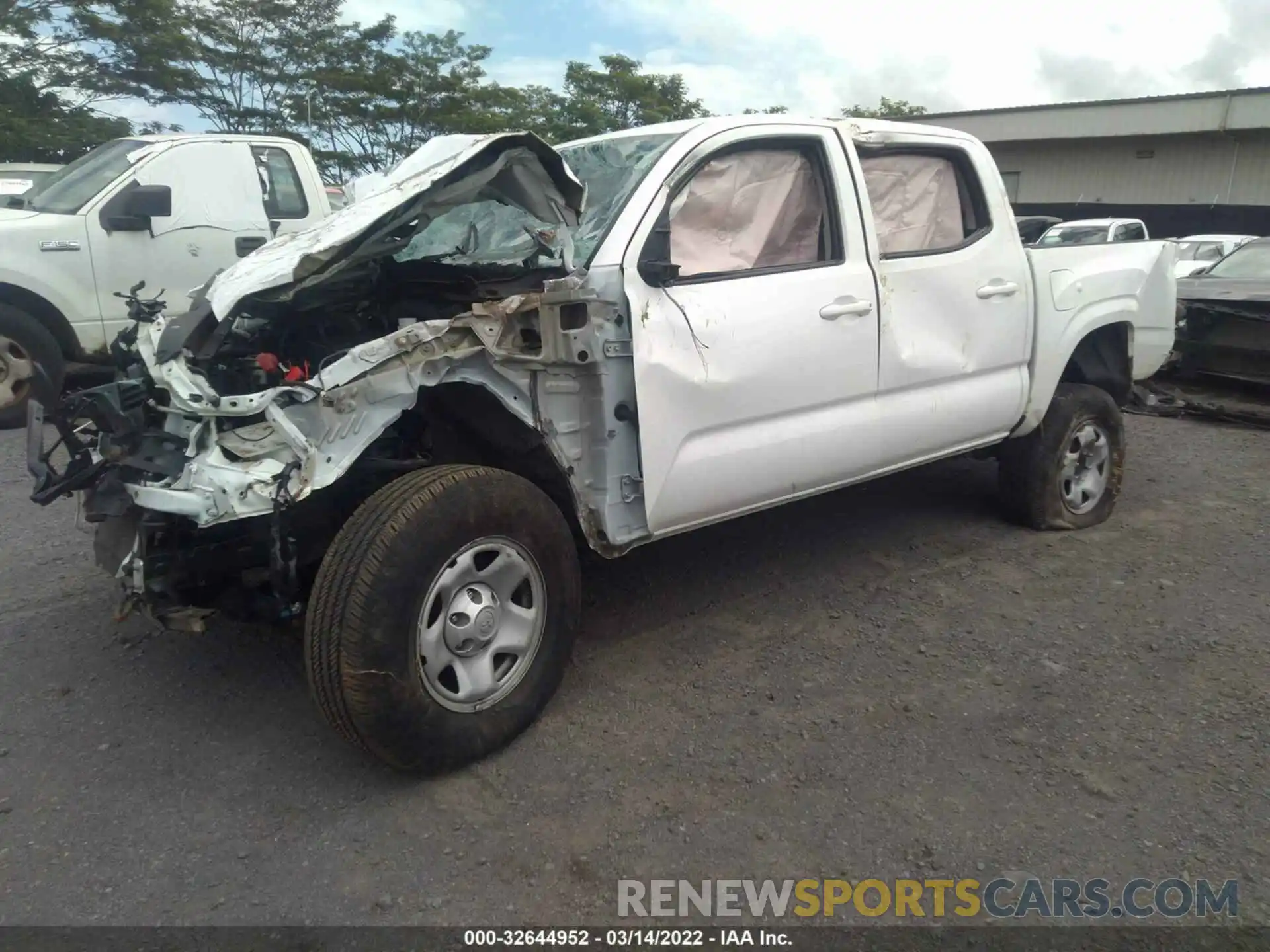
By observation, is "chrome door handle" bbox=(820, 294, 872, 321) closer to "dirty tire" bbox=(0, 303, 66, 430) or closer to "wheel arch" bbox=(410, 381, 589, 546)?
"wheel arch" bbox=(410, 381, 589, 546)

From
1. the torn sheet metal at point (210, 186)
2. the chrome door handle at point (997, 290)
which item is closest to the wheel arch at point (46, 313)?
the torn sheet metal at point (210, 186)

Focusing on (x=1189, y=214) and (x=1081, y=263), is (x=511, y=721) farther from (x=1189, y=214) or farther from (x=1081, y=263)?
(x=1189, y=214)

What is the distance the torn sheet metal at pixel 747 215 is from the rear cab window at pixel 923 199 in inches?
14.0

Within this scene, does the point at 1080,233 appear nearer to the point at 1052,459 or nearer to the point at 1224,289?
the point at 1224,289

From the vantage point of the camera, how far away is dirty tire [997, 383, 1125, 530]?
497 centimetres

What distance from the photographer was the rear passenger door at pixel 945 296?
4.09m

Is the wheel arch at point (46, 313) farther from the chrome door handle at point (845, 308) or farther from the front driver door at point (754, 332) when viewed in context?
the chrome door handle at point (845, 308)

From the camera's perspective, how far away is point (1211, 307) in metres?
8.23

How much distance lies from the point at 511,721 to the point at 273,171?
6191mm

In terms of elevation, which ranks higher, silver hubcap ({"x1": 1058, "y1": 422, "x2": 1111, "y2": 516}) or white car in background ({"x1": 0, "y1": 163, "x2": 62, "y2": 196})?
white car in background ({"x1": 0, "y1": 163, "x2": 62, "y2": 196})

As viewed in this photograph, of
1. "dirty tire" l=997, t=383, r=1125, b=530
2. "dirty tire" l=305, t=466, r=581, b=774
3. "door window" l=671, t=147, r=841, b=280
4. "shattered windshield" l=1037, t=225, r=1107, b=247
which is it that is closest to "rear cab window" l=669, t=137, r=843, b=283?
"door window" l=671, t=147, r=841, b=280

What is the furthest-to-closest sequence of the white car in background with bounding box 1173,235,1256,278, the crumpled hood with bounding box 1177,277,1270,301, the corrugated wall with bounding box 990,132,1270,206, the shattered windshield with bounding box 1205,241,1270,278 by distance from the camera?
1. the corrugated wall with bounding box 990,132,1270,206
2. the white car in background with bounding box 1173,235,1256,278
3. the shattered windshield with bounding box 1205,241,1270,278
4. the crumpled hood with bounding box 1177,277,1270,301

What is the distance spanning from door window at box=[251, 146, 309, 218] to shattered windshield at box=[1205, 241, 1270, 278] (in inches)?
319

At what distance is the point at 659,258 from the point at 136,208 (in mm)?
5169
